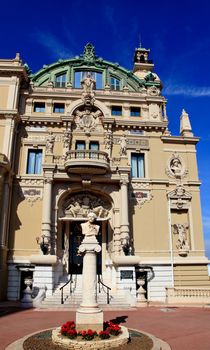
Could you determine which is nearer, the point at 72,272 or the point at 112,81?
the point at 72,272

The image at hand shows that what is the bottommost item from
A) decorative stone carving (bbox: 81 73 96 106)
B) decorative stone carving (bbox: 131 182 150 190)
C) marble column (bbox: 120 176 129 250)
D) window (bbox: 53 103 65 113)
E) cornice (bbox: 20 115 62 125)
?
marble column (bbox: 120 176 129 250)

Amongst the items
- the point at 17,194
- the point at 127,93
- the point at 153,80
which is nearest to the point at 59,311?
the point at 17,194

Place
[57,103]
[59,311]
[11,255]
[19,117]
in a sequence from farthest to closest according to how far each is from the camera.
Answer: [57,103] → [19,117] → [11,255] → [59,311]

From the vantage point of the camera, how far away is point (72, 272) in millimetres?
22828

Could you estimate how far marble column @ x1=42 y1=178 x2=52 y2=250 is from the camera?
Result: 71.4 feet

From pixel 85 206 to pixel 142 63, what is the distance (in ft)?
86.9

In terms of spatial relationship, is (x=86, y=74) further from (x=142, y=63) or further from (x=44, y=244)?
(x=44, y=244)

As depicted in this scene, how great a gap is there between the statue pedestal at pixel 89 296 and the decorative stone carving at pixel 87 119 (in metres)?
17.0

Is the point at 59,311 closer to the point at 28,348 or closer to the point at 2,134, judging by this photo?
the point at 28,348

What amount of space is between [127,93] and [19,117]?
404 inches

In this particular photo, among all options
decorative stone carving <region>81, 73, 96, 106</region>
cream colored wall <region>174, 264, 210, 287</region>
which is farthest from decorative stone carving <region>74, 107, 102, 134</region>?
cream colored wall <region>174, 264, 210, 287</region>

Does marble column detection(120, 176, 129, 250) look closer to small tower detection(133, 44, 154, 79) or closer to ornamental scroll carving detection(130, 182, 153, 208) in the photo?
ornamental scroll carving detection(130, 182, 153, 208)

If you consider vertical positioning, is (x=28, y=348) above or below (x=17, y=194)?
below

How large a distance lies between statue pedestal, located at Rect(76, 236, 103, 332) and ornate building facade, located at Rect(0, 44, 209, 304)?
31.5 ft
